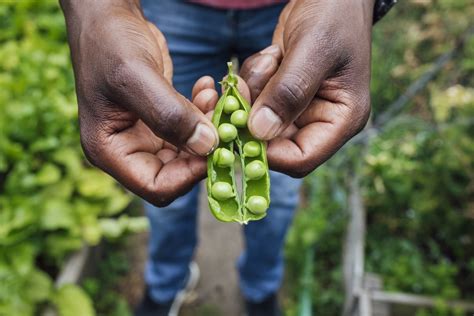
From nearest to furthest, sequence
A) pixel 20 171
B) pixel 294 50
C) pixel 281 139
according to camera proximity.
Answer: pixel 294 50
pixel 281 139
pixel 20 171

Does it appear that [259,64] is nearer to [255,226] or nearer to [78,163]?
[255,226]

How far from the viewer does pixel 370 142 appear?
10.5 feet

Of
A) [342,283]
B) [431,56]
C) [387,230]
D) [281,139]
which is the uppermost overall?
[281,139]

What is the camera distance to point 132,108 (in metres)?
1.37

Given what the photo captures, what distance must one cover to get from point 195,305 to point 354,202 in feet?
4.08

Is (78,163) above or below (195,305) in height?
above

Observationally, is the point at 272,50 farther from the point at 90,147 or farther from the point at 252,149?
the point at 90,147

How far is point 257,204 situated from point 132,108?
1.43ft

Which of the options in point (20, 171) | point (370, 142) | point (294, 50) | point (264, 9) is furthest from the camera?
point (370, 142)

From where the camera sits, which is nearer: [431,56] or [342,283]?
[342,283]

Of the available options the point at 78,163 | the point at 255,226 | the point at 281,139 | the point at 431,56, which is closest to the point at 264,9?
the point at 281,139

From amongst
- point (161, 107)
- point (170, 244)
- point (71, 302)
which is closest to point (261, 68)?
point (161, 107)

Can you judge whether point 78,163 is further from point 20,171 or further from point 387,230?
point 387,230

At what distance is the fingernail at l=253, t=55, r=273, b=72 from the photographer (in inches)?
59.7
